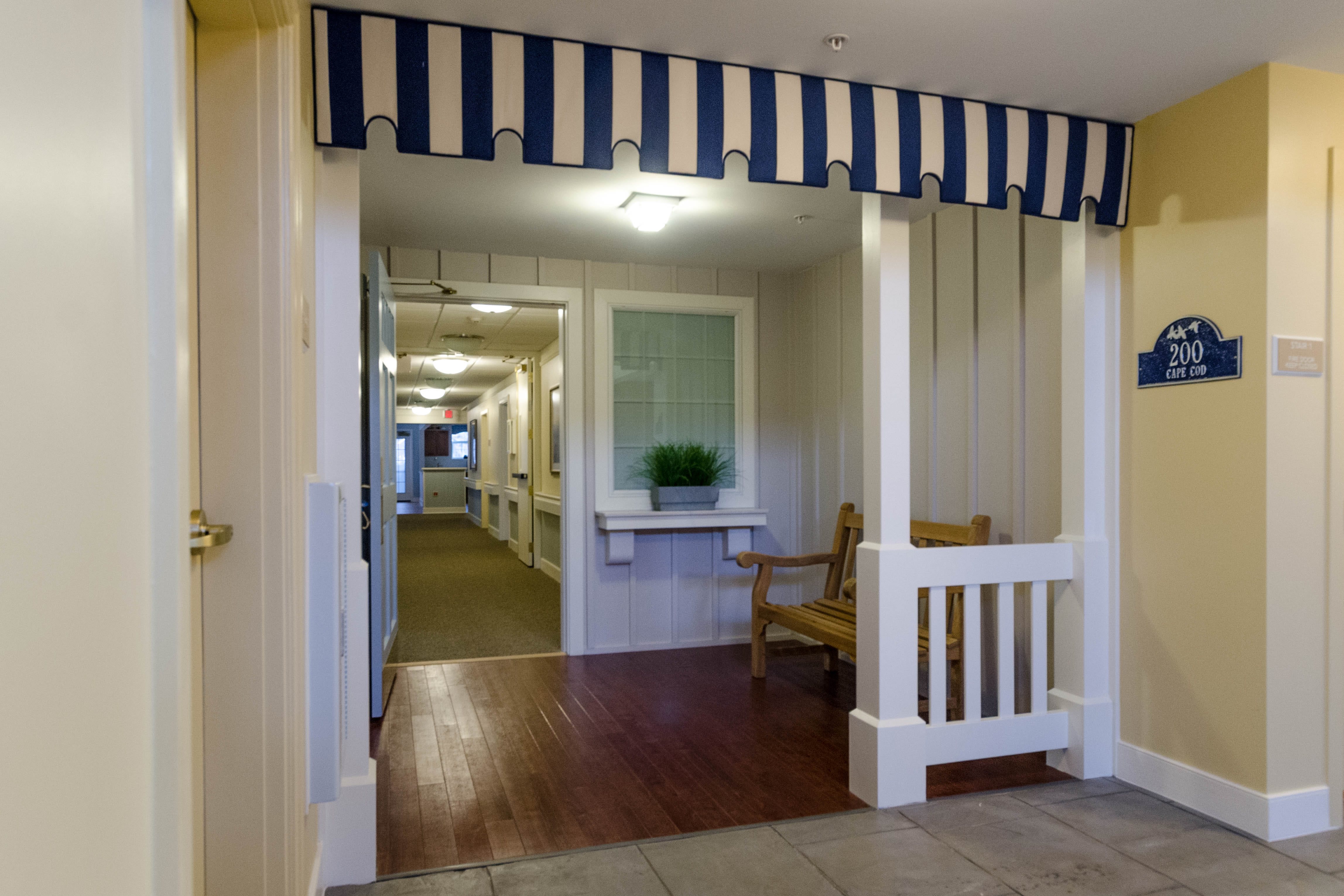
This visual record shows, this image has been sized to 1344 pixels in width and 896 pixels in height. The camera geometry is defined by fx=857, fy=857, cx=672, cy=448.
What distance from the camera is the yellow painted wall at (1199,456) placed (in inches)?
102

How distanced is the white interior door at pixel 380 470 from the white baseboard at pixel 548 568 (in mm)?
2913

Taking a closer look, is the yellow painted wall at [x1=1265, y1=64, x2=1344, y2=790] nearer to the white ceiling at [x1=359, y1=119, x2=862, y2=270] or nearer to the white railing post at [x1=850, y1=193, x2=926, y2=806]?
Answer: the white railing post at [x1=850, y1=193, x2=926, y2=806]

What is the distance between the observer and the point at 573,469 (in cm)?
491

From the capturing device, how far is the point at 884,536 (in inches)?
113

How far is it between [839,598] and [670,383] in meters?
1.60

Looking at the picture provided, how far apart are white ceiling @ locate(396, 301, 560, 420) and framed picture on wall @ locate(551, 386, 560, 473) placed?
1.72 ft

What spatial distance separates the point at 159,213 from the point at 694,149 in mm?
1947

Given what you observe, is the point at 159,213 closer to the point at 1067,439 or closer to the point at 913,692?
the point at 913,692

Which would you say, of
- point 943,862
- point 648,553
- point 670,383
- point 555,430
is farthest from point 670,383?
point 943,862

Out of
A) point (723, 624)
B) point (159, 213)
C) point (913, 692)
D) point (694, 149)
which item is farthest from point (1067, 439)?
point (159, 213)

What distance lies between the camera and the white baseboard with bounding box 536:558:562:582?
7.64 m

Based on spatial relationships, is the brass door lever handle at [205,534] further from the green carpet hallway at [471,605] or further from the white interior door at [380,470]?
the green carpet hallway at [471,605]

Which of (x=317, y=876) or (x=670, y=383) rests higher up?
(x=670, y=383)

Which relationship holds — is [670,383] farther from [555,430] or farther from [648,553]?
[555,430]
